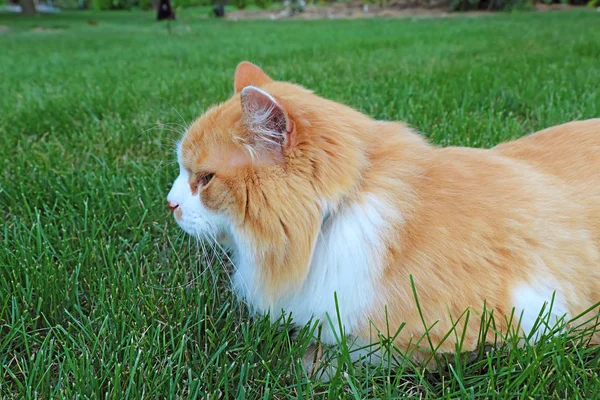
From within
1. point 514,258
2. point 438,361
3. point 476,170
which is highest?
point 476,170

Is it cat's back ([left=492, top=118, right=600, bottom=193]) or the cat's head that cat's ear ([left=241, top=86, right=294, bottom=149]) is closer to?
the cat's head

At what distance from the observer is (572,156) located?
4.98 ft

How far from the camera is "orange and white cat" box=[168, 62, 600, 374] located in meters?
1.26

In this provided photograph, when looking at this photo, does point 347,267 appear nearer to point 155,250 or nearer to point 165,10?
point 155,250

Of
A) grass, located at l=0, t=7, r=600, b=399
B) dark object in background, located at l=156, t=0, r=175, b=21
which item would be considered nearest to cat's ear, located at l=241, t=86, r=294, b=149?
grass, located at l=0, t=7, r=600, b=399

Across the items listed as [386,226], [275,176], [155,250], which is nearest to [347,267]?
[386,226]

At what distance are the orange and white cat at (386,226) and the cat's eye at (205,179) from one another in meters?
0.03

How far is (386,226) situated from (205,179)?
22.9 inches

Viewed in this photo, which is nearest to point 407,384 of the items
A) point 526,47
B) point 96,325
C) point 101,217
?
point 96,325

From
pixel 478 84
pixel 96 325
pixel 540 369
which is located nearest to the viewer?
pixel 540 369

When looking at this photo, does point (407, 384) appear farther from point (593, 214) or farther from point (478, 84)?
point (478, 84)

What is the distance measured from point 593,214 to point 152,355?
4.40 ft

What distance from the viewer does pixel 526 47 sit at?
5.96 meters

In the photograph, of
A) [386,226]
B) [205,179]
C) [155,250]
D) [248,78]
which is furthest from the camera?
[155,250]
